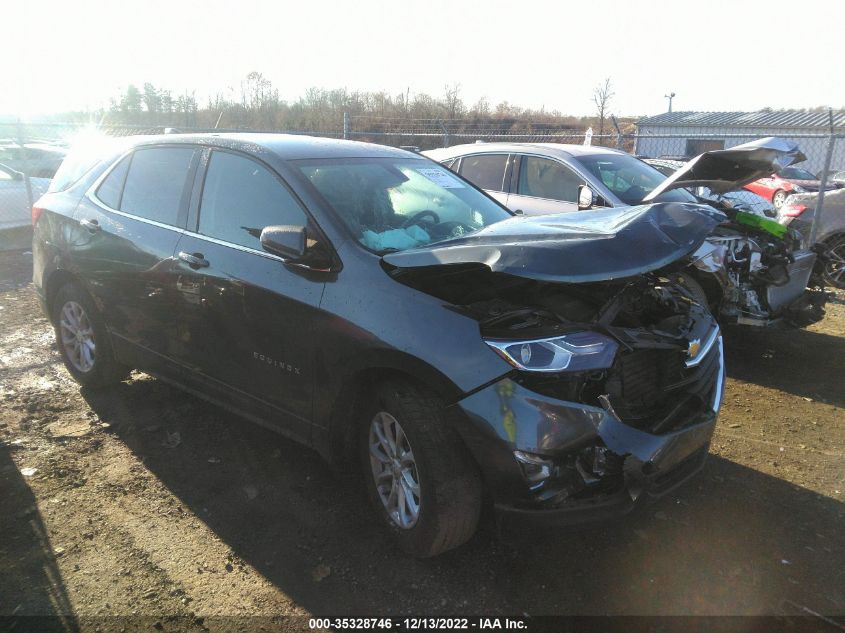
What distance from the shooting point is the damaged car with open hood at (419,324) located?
95.9 inches

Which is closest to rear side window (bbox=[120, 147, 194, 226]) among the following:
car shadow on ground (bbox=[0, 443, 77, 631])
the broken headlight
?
car shadow on ground (bbox=[0, 443, 77, 631])

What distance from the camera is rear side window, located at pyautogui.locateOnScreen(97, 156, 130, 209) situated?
14.2 ft

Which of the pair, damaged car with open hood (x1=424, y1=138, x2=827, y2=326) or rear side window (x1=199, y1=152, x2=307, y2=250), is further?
damaged car with open hood (x1=424, y1=138, x2=827, y2=326)

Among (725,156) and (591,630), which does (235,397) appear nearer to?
(591,630)

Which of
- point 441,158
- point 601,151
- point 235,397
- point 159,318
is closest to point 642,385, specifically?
point 235,397

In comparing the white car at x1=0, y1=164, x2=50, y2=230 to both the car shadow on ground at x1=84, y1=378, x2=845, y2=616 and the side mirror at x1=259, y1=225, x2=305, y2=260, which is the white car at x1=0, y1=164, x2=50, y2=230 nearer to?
the car shadow on ground at x1=84, y1=378, x2=845, y2=616

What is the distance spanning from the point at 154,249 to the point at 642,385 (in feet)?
9.65

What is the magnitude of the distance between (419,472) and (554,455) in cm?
58

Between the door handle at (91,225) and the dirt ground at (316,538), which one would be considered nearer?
the dirt ground at (316,538)

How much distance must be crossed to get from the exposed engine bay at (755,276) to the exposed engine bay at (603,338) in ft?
7.55

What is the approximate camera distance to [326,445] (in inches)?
122

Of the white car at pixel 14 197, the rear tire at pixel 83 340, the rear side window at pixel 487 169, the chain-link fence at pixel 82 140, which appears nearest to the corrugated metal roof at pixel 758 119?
the chain-link fence at pixel 82 140

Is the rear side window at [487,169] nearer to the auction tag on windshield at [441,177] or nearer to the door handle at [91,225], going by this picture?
the auction tag on windshield at [441,177]

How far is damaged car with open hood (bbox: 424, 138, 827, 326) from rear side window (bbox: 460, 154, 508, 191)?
13 millimetres
